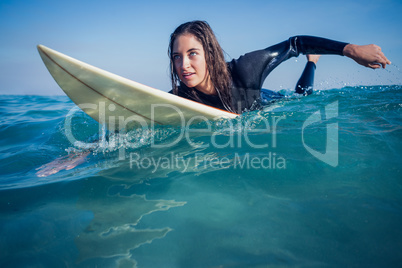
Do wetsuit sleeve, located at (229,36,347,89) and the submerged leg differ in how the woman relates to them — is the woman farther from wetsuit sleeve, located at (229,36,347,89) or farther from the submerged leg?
the submerged leg

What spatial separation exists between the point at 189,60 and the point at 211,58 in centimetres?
29

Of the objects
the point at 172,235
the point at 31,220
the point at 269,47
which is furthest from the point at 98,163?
the point at 269,47

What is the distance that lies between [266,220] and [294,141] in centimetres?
103

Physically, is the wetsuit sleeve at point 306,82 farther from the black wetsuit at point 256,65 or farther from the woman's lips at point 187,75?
the woman's lips at point 187,75

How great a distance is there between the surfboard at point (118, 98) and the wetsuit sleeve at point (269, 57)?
0.53m

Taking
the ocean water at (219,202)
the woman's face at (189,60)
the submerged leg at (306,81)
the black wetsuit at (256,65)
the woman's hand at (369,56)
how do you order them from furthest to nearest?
the submerged leg at (306,81) → the black wetsuit at (256,65) → the woman's face at (189,60) → the woman's hand at (369,56) → the ocean water at (219,202)

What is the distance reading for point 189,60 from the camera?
2686 mm

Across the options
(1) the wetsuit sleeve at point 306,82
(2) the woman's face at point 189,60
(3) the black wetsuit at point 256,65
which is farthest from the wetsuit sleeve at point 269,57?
(1) the wetsuit sleeve at point 306,82

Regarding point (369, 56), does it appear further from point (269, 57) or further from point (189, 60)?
point (189, 60)

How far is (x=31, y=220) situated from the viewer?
1223mm

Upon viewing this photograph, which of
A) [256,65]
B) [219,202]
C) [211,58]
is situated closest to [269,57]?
[256,65]

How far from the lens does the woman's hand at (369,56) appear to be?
2.28m

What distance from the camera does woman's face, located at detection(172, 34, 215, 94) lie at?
266 centimetres

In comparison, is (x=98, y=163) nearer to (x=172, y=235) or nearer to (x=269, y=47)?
(x=172, y=235)
